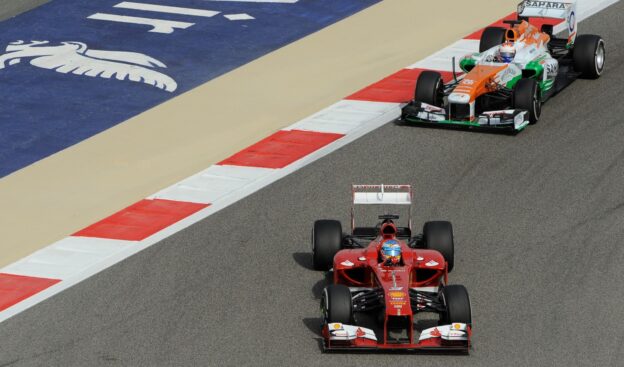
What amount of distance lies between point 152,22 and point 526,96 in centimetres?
954

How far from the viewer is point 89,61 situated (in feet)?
86.5

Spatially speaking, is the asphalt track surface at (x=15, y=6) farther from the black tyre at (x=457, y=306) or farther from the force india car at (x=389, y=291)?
the black tyre at (x=457, y=306)

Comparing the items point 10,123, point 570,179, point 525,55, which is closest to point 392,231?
point 570,179

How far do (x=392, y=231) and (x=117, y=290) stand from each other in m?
3.66

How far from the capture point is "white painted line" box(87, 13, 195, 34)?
27922 mm

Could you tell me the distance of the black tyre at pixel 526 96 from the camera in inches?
867

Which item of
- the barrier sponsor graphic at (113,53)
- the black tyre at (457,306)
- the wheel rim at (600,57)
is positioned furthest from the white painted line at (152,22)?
the black tyre at (457,306)

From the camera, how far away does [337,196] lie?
19891 mm

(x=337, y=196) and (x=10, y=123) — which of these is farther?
(x=10, y=123)

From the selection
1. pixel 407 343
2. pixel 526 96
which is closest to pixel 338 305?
pixel 407 343

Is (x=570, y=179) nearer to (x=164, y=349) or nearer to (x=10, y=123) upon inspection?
(x=164, y=349)

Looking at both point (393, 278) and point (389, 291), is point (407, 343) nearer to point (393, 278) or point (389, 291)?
point (389, 291)

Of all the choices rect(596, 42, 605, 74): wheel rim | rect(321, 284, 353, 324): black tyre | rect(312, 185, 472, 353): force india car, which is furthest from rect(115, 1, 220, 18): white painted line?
rect(321, 284, 353, 324): black tyre

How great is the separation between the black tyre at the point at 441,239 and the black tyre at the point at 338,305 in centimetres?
193
